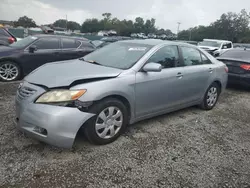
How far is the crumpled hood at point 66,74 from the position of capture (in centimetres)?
288

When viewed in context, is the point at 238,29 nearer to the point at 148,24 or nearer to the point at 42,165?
the point at 148,24

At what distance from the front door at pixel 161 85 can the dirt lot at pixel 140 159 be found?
0.42 metres

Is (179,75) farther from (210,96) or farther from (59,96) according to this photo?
(59,96)

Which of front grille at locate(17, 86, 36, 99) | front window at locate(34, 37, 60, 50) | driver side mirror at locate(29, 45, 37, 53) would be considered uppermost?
front window at locate(34, 37, 60, 50)

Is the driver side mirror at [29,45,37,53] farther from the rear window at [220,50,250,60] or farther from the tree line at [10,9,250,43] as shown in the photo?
the tree line at [10,9,250,43]

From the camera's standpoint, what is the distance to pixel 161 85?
3689 mm

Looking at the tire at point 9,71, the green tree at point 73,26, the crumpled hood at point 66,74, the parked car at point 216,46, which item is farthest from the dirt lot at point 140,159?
the green tree at point 73,26

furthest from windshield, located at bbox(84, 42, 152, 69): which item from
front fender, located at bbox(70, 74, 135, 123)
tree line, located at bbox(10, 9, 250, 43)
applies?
tree line, located at bbox(10, 9, 250, 43)

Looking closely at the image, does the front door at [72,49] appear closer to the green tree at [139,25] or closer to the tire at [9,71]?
the tire at [9,71]

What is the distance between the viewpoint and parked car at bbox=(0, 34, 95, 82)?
20.6ft

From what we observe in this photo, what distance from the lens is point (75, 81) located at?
113 inches

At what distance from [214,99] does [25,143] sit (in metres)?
4.02

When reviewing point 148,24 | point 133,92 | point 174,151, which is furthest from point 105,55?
point 148,24

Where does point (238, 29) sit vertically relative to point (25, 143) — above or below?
above
